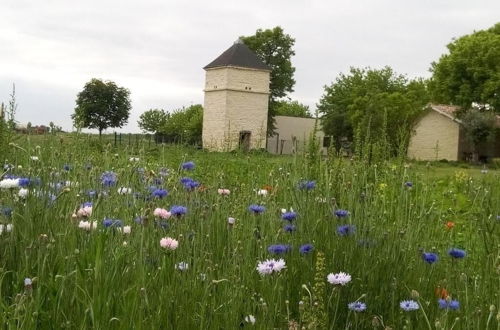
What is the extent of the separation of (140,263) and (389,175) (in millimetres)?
2886

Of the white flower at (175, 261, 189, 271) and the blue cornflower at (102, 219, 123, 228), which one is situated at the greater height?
the blue cornflower at (102, 219, 123, 228)

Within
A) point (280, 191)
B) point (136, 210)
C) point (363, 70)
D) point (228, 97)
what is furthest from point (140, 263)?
point (363, 70)

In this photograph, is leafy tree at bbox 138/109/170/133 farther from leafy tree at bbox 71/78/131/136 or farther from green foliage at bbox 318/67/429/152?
green foliage at bbox 318/67/429/152

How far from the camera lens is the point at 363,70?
58.9 m

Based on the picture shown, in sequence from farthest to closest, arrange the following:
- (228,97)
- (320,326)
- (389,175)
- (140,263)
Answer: (228,97) → (389,175) → (320,326) → (140,263)

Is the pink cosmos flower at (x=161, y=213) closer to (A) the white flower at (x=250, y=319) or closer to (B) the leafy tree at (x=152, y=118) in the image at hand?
(A) the white flower at (x=250, y=319)

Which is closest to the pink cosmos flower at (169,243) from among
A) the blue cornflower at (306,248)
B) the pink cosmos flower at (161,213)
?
the pink cosmos flower at (161,213)

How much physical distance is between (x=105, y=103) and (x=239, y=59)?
22.8m

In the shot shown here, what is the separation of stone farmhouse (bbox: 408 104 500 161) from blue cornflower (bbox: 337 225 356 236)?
1648 inches

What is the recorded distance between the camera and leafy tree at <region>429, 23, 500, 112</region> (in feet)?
139

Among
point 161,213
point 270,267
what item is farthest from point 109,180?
point 270,267

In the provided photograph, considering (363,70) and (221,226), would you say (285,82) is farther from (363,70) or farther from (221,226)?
(221,226)

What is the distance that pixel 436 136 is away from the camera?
4800cm

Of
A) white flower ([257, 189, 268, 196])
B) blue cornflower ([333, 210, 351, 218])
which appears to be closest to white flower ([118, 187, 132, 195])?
white flower ([257, 189, 268, 196])
